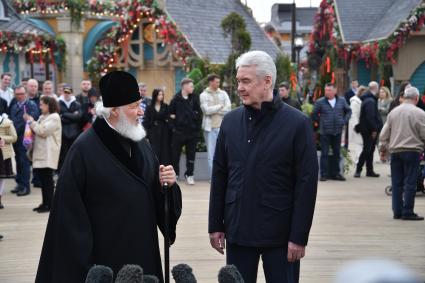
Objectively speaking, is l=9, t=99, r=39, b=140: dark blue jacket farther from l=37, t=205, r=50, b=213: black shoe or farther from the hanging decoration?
the hanging decoration

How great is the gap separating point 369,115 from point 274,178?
11.0 metres

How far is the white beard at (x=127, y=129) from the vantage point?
4.00 m

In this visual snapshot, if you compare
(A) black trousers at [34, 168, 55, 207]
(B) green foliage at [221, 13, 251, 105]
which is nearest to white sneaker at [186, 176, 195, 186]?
(B) green foliage at [221, 13, 251, 105]

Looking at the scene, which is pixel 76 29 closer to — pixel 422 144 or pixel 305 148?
pixel 422 144

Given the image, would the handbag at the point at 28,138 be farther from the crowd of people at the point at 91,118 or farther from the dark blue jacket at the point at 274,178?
the dark blue jacket at the point at 274,178

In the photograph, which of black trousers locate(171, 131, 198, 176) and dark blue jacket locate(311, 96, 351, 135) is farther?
dark blue jacket locate(311, 96, 351, 135)

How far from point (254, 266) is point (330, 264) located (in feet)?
10.7

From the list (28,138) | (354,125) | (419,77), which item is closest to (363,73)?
(419,77)

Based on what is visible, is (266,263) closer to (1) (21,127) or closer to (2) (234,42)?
(1) (21,127)

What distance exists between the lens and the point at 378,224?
9.63 metres

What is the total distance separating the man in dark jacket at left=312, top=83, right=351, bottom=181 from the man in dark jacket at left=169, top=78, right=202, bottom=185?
2237mm

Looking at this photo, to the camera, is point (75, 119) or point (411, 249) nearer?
point (411, 249)

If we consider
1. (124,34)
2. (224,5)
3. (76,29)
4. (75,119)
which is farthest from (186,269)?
(76,29)

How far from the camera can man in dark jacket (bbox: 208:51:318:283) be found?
158 inches
